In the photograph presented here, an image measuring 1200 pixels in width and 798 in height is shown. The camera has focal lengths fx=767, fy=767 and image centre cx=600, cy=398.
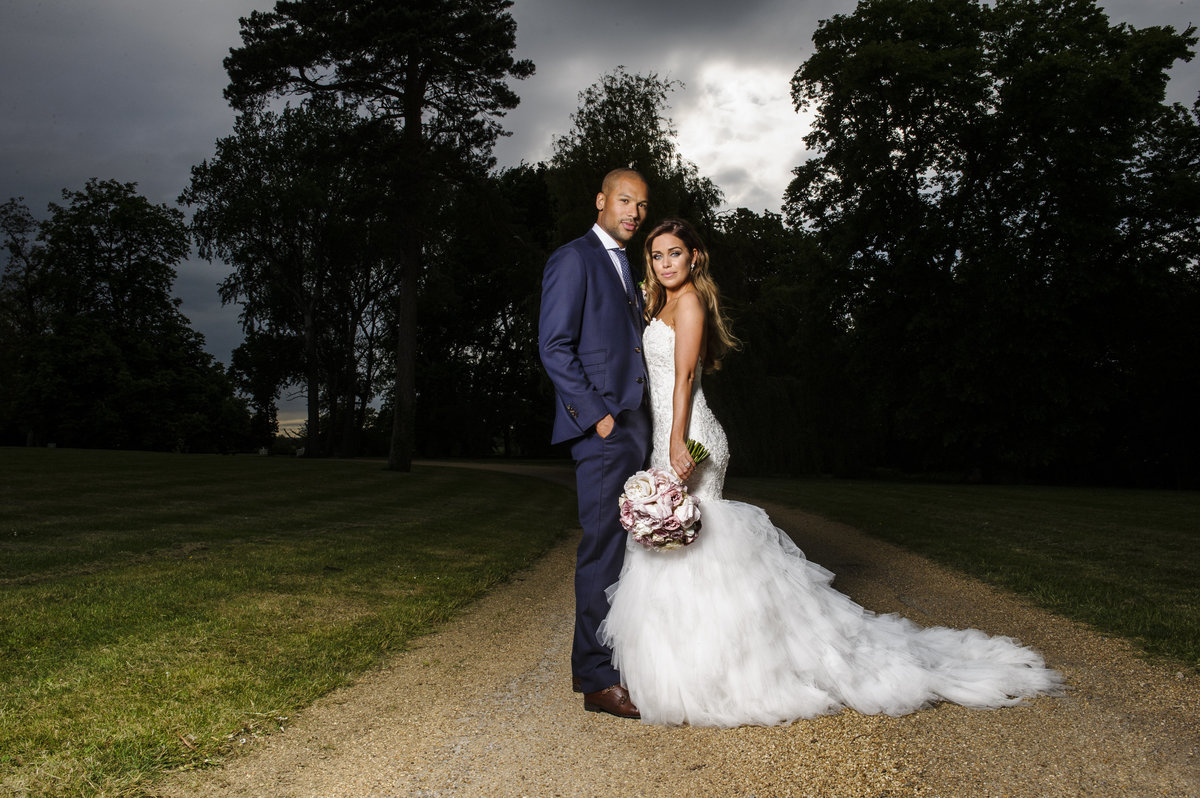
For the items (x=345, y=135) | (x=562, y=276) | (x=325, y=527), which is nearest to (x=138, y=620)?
(x=562, y=276)

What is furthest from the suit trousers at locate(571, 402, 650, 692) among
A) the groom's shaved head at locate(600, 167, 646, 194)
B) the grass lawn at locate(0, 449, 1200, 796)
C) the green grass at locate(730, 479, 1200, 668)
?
the green grass at locate(730, 479, 1200, 668)

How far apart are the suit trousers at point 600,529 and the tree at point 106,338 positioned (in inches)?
1290

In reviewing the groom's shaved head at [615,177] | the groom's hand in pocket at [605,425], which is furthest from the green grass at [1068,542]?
the groom's shaved head at [615,177]

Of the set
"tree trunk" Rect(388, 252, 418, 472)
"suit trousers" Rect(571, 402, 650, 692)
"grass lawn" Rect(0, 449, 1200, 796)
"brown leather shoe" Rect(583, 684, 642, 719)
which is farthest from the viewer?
"tree trunk" Rect(388, 252, 418, 472)

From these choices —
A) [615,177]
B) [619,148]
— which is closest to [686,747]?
[615,177]

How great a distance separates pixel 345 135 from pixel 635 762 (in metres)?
21.5

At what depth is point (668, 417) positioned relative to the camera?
3766 mm

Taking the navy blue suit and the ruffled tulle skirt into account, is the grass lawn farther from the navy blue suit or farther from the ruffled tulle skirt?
the ruffled tulle skirt

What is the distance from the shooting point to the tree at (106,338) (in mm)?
30875

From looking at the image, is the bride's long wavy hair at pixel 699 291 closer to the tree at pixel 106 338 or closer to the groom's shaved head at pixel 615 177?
the groom's shaved head at pixel 615 177

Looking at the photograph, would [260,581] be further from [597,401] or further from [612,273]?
[612,273]

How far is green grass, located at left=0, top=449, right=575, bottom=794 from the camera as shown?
3070mm

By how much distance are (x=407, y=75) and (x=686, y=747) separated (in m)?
22.0

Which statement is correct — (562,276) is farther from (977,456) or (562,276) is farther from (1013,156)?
(977,456)
